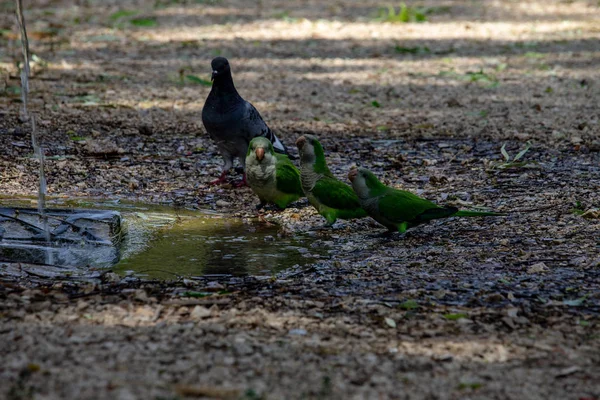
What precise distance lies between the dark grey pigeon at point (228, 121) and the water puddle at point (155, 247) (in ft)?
2.85

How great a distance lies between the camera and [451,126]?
27.3ft

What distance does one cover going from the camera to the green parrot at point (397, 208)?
5188mm

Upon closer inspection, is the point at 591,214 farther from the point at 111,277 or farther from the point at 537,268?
the point at 111,277

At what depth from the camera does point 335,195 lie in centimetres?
546

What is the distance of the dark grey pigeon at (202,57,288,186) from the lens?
6.54m

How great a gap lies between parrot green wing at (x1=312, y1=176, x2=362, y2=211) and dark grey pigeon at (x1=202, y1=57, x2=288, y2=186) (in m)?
1.17

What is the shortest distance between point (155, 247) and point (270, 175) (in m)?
1.10

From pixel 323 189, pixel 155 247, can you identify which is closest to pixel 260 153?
pixel 323 189

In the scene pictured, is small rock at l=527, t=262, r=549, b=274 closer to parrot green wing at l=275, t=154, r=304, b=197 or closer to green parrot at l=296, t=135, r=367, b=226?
green parrot at l=296, t=135, r=367, b=226

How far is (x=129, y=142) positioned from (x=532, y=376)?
5116 mm

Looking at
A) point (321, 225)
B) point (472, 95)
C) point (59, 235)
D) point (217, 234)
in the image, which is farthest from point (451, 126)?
point (59, 235)

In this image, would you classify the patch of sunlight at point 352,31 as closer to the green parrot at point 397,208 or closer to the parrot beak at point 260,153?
the parrot beak at point 260,153

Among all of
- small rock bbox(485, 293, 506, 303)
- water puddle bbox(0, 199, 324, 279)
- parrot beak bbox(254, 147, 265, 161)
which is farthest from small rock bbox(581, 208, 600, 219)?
parrot beak bbox(254, 147, 265, 161)

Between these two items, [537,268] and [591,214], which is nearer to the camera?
[537,268]
